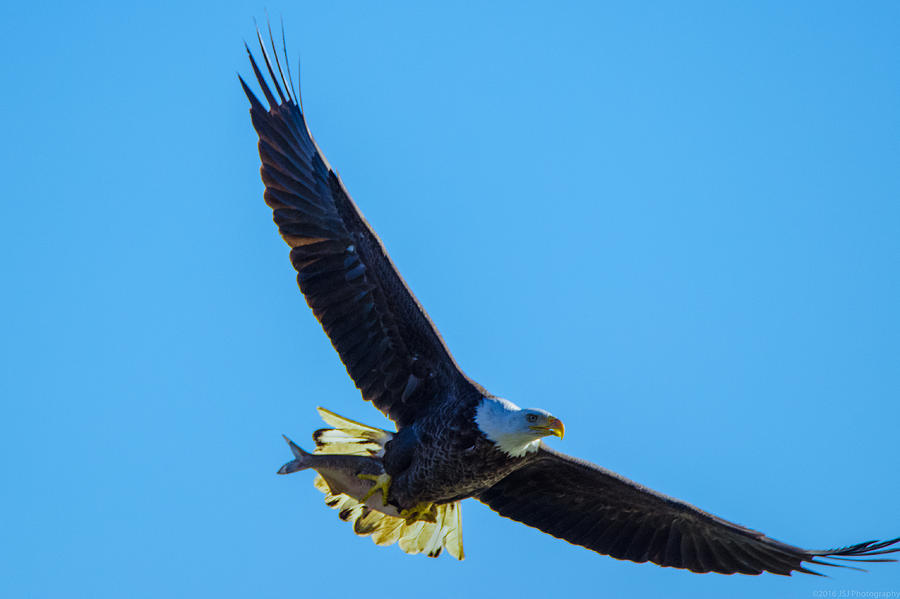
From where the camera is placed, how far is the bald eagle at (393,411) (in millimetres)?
8773

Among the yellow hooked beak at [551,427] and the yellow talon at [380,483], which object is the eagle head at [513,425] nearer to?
the yellow hooked beak at [551,427]

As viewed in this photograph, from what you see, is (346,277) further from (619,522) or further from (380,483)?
(619,522)

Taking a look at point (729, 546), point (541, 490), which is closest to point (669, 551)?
point (729, 546)

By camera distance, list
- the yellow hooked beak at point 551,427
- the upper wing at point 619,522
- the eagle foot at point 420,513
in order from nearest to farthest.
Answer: the yellow hooked beak at point 551,427, the eagle foot at point 420,513, the upper wing at point 619,522

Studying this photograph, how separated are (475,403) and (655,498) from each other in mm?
1825

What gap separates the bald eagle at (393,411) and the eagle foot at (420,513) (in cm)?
2

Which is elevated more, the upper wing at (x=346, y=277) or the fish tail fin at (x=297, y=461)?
the upper wing at (x=346, y=277)

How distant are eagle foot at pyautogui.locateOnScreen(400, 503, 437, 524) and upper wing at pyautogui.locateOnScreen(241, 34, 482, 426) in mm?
630

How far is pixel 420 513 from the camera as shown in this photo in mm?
9305

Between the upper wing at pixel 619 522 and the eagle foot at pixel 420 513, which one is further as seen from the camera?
the upper wing at pixel 619 522

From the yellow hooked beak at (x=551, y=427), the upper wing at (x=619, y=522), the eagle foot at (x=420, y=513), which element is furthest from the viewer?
the upper wing at (x=619, y=522)

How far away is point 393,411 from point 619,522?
6.89 ft

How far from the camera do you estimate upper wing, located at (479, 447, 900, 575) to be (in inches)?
382

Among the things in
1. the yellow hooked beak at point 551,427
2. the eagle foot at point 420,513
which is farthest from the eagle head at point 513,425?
the eagle foot at point 420,513
